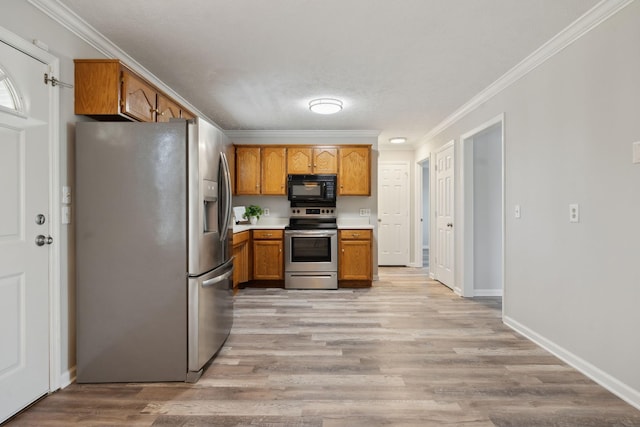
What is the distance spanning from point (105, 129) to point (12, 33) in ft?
2.04

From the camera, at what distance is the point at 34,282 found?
1.97 meters

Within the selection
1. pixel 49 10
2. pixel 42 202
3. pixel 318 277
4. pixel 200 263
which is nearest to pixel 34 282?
pixel 42 202

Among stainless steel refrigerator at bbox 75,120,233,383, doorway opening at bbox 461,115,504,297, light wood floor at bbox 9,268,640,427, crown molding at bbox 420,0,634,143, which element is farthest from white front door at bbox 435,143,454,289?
stainless steel refrigerator at bbox 75,120,233,383

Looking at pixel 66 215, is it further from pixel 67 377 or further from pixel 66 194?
pixel 67 377

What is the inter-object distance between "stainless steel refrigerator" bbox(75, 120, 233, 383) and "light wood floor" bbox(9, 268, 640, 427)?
186 mm

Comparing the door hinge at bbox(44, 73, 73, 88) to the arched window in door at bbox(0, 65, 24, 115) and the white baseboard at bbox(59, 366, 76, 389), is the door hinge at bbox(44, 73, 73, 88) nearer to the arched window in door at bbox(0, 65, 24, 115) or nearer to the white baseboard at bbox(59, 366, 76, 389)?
the arched window in door at bbox(0, 65, 24, 115)

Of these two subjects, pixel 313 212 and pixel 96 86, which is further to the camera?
pixel 313 212

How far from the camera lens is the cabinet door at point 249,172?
17.4 feet

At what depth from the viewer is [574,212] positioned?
243 cm

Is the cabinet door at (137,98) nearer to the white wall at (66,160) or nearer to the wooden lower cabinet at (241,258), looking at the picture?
the white wall at (66,160)

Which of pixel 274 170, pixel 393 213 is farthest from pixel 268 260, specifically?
pixel 393 213

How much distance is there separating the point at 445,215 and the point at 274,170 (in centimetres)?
266

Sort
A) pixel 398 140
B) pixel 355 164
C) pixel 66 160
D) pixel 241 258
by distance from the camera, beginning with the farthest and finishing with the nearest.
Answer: pixel 398 140, pixel 355 164, pixel 241 258, pixel 66 160

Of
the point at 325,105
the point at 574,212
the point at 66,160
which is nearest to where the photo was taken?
the point at 66,160
